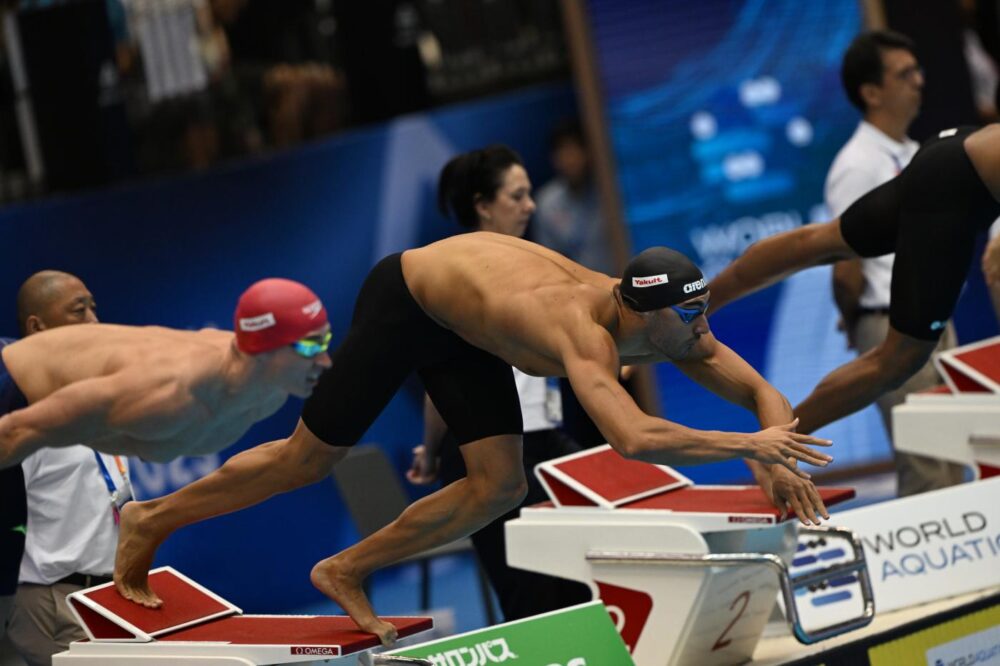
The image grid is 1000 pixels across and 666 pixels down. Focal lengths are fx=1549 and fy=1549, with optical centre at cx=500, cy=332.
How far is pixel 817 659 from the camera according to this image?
17.5 feet

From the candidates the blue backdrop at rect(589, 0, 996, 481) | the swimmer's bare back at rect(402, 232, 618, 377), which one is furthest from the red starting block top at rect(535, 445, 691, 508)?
the blue backdrop at rect(589, 0, 996, 481)

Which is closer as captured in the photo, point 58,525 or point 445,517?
point 445,517

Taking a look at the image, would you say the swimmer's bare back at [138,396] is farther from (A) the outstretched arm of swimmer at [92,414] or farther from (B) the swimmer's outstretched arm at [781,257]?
(B) the swimmer's outstretched arm at [781,257]

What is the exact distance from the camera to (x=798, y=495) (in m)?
4.70

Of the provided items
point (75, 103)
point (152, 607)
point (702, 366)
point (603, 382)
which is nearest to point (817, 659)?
point (702, 366)

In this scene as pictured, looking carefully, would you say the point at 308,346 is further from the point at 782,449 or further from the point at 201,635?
the point at 782,449

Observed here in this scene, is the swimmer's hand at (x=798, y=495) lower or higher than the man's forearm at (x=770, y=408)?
lower

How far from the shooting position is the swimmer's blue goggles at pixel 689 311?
4668mm

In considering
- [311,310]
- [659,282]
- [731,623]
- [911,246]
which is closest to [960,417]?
[911,246]

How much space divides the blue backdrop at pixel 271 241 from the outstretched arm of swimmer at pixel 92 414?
4787mm

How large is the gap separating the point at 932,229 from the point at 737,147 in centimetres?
391

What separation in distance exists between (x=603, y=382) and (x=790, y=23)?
5846 millimetres

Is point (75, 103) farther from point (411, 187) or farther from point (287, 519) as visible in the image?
point (287, 519)

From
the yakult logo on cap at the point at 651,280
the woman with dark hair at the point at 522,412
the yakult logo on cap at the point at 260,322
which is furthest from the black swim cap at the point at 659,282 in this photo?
the woman with dark hair at the point at 522,412
